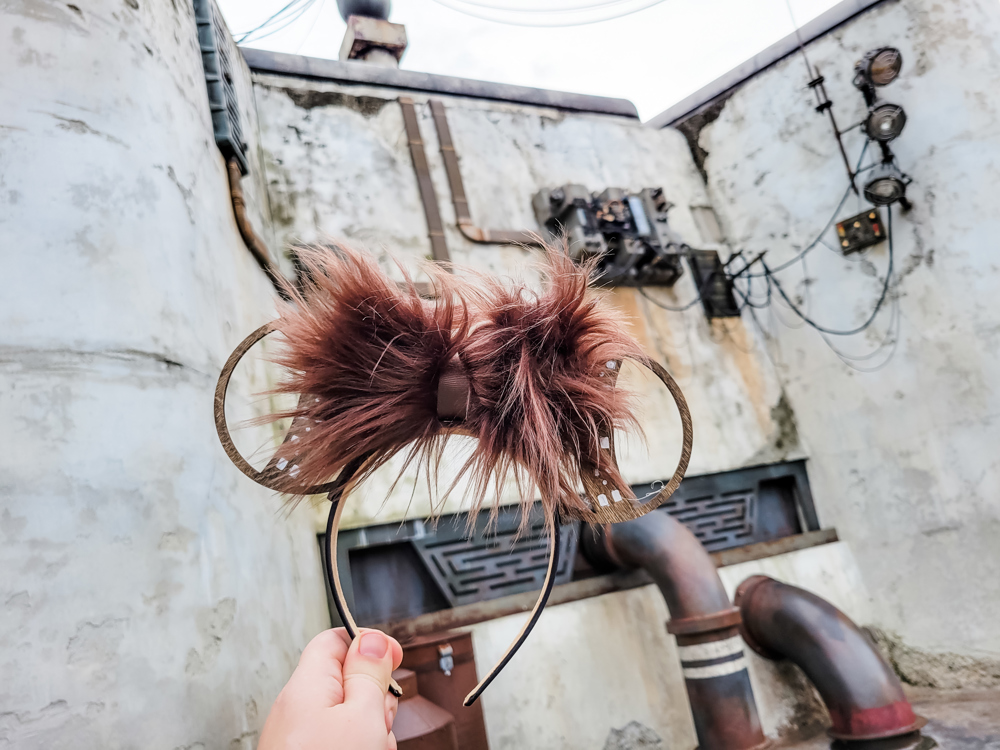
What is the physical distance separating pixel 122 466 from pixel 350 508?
50.9 inches

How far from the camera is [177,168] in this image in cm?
137

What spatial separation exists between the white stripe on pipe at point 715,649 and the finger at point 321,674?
5.70 feet

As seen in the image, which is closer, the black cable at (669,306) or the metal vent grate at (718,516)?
the metal vent grate at (718,516)

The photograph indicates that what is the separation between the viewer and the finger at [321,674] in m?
0.57

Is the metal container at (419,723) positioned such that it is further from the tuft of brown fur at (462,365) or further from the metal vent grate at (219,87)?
the metal vent grate at (219,87)

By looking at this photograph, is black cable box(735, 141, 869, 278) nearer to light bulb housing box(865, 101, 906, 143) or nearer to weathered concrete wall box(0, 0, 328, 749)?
light bulb housing box(865, 101, 906, 143)

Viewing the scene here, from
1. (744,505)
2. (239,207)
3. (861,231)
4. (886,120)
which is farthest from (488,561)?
(886,120)

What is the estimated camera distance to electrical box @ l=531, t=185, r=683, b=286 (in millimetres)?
2924

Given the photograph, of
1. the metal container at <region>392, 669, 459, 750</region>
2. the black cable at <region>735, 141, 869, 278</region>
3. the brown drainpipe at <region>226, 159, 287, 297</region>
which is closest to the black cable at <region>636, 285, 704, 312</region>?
the black cable at <region>735, 141, 869, 278</region>

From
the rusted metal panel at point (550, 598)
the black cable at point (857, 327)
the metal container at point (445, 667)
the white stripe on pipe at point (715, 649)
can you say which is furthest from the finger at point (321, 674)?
the black cable at point (857, 327)

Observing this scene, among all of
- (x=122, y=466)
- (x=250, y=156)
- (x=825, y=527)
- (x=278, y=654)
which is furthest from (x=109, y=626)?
(x=825, y=527)

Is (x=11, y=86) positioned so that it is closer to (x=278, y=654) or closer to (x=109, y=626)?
(x=109, y=626)

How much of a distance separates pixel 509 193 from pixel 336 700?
8.98 feet

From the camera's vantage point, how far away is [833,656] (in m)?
2.10
